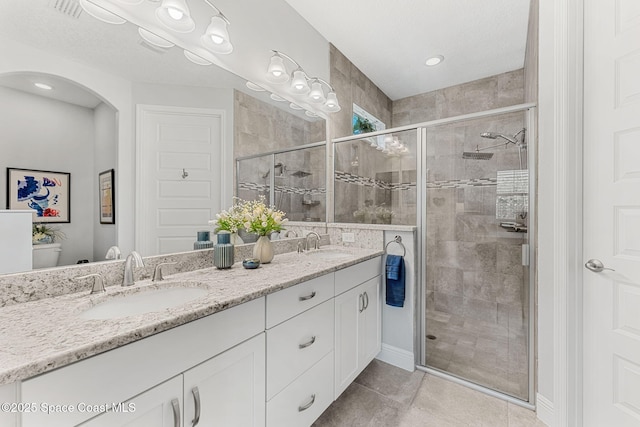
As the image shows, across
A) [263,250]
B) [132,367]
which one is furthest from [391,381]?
[132,367]

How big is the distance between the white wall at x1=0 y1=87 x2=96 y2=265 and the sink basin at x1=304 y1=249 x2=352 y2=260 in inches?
51.1

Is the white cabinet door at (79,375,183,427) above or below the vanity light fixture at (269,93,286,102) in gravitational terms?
below

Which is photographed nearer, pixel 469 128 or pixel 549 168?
pixel 549 168

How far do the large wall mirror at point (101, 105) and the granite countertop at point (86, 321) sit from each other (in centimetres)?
25

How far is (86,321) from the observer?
0.75m

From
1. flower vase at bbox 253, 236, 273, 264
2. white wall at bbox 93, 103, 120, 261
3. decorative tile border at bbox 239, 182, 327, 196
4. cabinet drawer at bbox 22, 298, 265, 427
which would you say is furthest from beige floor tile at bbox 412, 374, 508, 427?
white wall at bbox 93, 103, 120, 261

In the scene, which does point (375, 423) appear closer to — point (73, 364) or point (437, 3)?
point (73, 364)

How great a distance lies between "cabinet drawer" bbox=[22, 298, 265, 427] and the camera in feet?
1.86

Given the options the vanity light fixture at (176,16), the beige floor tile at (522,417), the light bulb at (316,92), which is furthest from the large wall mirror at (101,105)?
the beige floor tile at (522,417)

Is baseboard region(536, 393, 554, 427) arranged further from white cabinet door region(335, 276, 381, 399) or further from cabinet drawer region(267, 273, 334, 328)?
cabinet drawer region(267, 273, 334, 328)

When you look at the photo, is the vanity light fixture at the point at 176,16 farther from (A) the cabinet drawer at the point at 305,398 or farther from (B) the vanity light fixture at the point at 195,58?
(A) the cabinet drawer at the point at 305,398

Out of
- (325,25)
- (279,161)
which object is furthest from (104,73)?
(325,25)

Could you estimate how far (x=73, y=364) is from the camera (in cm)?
60

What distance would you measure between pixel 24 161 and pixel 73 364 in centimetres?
80
